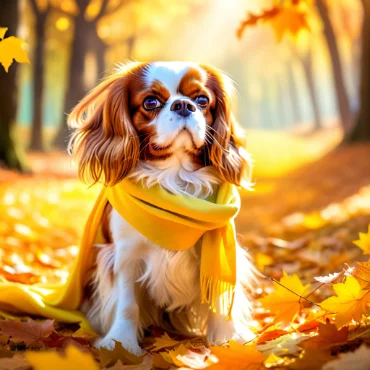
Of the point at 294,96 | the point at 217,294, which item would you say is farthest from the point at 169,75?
the point at 294,96

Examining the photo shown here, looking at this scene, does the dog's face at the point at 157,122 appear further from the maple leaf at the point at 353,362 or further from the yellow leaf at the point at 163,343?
the maple leaf at the point at 353,362

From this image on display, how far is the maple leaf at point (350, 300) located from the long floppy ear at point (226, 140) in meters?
0.84

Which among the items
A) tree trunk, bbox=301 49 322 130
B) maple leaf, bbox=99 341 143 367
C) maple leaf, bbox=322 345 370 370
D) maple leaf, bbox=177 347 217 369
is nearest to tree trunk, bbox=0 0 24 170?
maple leaf, bbox=99 341 143 367

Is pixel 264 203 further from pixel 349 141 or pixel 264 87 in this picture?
pixel 264 87

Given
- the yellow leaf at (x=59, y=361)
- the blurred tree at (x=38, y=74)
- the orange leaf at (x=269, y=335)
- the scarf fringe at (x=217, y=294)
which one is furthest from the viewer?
the blurred tree at (x=38, y=74)

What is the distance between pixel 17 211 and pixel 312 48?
21.3m

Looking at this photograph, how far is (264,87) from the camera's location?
44.7 metres

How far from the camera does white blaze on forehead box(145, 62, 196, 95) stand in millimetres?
2416

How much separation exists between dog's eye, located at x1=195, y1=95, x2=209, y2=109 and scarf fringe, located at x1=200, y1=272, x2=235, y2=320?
751 mm

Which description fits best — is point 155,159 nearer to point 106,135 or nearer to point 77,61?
point 106,135

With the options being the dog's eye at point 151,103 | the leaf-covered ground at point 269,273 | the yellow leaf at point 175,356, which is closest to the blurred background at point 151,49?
the leaf-covered ground at point 269,273

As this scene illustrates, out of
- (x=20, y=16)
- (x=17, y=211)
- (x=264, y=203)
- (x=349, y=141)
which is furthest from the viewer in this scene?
(x=349, y=141)

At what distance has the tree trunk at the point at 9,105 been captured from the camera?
7.65 metres

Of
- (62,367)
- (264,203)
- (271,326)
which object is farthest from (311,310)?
(264,203)
